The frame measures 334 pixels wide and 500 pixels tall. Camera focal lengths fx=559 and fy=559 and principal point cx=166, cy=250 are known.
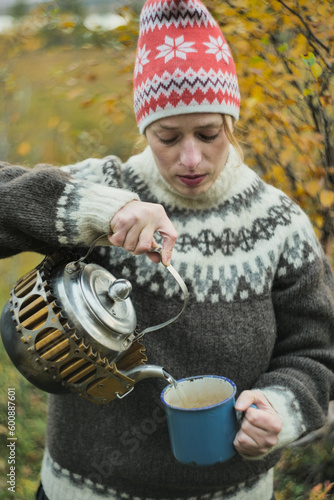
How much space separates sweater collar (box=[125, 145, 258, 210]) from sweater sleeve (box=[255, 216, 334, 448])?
206mm

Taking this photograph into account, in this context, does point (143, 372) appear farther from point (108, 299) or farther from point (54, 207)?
point (54, 207)

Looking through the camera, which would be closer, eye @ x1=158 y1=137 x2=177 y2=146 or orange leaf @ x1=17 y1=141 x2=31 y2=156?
eye @ x1=158 y1=137 x2=177 y2=146

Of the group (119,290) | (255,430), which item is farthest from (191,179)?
(255,430)

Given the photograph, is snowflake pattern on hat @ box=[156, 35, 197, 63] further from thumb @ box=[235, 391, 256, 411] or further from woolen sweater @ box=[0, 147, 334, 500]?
thumb @ box=[235, 391, 256, 411]

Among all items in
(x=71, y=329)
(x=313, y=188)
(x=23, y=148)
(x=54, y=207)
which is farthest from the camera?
(x=23, y=148)

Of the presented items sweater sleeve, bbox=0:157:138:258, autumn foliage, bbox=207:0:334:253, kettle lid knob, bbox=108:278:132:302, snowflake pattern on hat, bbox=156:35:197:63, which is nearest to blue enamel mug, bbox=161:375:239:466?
kettle lid knob, bbox=108:278:132:302

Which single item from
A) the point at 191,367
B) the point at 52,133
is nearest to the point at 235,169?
the point at 191,367

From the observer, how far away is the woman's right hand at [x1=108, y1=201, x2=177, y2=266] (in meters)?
1.11

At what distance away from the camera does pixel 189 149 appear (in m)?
1.31

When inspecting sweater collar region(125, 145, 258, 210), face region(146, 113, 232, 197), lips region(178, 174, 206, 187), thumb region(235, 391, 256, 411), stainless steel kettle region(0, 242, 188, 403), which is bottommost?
thumb region(235, 391, 256, 411)

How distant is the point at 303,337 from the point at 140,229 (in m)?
0.64

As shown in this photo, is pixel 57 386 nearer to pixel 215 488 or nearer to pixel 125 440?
pixel 125 440

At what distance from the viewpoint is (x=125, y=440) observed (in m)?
1.41

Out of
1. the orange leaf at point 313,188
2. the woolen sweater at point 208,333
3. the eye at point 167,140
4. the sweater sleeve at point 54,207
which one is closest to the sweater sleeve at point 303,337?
the woolen sweater at point 208,333
